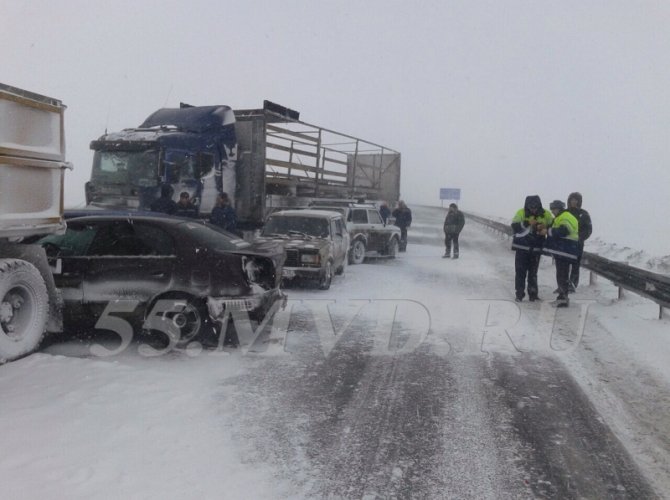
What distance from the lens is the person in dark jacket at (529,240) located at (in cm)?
916

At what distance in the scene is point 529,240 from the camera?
9.14 metres

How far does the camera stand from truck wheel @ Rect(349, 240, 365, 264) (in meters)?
14.5

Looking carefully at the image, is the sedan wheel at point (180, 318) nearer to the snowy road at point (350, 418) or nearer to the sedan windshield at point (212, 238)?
the snowy road at point (350, 418)

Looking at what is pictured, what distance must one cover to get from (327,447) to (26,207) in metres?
3.61

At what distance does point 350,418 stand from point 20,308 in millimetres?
3457

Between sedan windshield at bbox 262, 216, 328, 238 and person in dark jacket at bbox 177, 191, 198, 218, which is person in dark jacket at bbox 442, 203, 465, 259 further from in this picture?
person in dark jacket at bbox 177, 191, 198, 218

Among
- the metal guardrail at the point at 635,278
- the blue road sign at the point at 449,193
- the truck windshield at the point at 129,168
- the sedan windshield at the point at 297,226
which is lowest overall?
the metal guardrail at the point at 635,278

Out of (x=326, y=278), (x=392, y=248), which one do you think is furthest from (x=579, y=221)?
(x=392, y=248)

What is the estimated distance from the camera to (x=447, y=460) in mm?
3592

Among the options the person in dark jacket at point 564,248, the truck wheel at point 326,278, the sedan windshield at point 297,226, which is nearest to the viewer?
the person in dark jacket at point 564,248

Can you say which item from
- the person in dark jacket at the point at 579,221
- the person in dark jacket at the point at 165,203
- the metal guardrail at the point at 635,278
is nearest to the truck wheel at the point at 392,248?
the metal guardrail at the point at 635,278

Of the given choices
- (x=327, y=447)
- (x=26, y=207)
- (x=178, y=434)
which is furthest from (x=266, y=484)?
(x=26, y=207)

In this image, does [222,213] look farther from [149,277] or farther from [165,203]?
[149,277]

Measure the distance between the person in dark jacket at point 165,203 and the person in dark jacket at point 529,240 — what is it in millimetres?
6855
